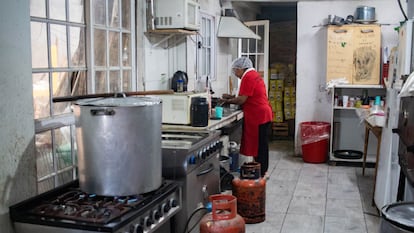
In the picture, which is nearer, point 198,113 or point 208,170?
point 208,170

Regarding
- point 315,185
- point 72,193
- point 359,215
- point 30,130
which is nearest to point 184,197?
point 72,193

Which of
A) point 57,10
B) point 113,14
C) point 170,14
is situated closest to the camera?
point 57,10

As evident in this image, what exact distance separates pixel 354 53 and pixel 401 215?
4377 millimetres

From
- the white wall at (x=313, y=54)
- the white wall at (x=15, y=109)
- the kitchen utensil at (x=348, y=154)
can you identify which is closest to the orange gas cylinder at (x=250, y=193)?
the white wall at (x=15, y=109)

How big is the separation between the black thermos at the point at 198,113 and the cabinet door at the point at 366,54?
3136mm

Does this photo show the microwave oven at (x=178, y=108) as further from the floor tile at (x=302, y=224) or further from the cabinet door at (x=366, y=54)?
the cabinet door at (x=366, y=54)

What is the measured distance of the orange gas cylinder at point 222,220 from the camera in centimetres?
304

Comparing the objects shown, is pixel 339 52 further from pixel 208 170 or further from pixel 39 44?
pixel 39 44

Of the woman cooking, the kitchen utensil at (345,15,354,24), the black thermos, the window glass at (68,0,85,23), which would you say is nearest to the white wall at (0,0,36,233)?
the window glass at (68,0,85,23)

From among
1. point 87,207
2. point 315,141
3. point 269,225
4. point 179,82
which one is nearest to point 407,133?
point 269,225

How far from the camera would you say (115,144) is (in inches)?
85.3

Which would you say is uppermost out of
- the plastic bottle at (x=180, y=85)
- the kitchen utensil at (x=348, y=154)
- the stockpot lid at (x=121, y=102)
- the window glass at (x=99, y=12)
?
the window glass at (x=99, y=12)

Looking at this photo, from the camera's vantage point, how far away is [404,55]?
4.06 m

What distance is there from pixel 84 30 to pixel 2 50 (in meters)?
1.25
